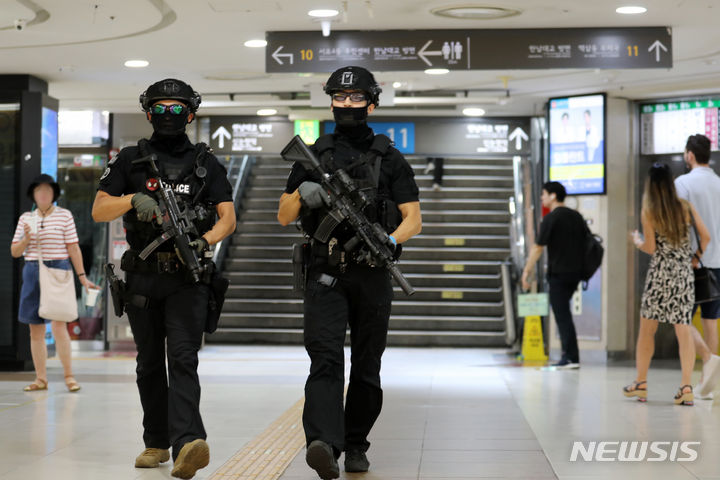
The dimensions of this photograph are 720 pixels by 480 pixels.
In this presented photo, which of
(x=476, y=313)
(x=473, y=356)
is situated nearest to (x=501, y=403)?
(x=473, y=356)

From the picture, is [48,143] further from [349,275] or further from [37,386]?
[349,275]

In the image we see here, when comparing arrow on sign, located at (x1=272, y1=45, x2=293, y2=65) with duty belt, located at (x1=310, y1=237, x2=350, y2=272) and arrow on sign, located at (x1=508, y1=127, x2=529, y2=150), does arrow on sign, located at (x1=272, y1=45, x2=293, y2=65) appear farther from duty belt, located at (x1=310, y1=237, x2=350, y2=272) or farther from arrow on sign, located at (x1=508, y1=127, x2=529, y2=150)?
arrow on sign, located at (x1=508, y1=127, x2=529, y2=150)

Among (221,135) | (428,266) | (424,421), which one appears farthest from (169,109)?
(428,266)

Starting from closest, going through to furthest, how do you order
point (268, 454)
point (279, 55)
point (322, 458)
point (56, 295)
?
point (322, 458) < point (268, 454) < point (56, 295) < point (279, 55)

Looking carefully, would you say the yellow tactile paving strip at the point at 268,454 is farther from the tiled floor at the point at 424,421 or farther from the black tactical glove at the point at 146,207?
the black tactical glove at the point at 146,207

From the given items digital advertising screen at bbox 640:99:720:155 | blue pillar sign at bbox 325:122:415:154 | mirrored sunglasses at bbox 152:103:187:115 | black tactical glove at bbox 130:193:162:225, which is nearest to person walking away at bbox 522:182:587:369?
digital advertising screen at bbox 640:99:720:155

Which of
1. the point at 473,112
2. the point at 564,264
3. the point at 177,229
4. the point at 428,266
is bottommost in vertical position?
the point at 428,266

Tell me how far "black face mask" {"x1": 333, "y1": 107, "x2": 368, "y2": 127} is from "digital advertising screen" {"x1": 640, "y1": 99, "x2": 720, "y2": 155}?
23.2 feet

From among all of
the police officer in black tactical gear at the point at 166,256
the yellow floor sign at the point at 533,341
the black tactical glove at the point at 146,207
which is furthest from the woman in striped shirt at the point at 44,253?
the yellow floor sign at the point at 533,341

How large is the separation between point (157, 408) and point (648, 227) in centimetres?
380

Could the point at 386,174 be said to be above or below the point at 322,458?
above

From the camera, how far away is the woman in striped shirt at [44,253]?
808 cm

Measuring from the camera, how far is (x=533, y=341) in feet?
36.3

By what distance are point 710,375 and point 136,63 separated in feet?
18.3
